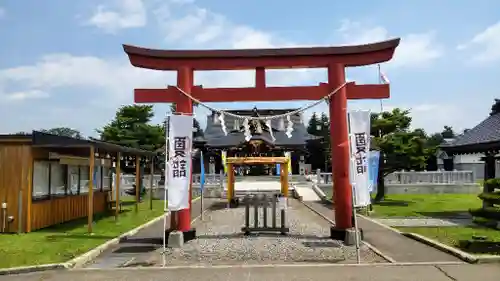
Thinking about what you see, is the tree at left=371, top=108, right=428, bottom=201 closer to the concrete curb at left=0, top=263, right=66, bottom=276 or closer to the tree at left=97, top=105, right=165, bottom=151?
the tree at left=97, top=105, right=165, bottom=151

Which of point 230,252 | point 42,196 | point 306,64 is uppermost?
point 306,64

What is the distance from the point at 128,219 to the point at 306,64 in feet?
32.8

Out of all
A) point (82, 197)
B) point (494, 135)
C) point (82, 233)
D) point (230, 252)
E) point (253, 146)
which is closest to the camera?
point (230, 252)

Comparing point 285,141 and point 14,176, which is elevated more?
point 285,141

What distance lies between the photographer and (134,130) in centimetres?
3759

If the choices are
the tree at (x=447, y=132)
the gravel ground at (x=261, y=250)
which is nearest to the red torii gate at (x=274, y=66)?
the gravel ground at (x=261, y=250)

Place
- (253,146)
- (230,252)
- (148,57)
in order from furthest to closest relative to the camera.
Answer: (253,146) → (148,57) → (230,252)

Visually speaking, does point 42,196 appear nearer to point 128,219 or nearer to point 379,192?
point 128,219

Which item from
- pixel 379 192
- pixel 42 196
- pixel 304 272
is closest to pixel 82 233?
pixel 42 196

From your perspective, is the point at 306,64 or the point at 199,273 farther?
the point at 306,64

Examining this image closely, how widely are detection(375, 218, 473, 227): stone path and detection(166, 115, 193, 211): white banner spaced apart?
8687 millimetres

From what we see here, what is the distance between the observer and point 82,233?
13.9m

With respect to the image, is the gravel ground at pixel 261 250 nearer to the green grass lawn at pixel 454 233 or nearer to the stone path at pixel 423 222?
the green grass lawn at pixel 454 233

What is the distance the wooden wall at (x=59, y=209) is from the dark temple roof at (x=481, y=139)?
1569 cm
